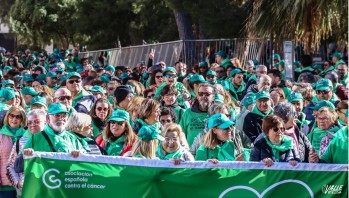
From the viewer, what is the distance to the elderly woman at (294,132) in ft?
29.7

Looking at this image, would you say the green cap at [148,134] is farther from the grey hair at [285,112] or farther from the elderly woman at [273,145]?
the grey hair at [285,112]

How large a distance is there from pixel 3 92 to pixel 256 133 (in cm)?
357

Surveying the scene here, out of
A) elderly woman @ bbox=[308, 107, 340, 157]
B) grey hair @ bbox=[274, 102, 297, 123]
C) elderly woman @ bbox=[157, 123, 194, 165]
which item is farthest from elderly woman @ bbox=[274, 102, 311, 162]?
elderly woman @ bbox=[157, 123, 194, 165]

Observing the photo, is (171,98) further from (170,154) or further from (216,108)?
(170,154)

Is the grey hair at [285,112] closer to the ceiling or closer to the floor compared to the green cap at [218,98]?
closer to the floor

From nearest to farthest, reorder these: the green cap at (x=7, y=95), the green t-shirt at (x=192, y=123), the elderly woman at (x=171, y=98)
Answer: the green t-shirt at (x=192, y=123), the elderly woman at (x=171, y=98), the green cap at (x=7, y=95)

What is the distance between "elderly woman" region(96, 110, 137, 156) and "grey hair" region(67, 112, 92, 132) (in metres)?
0.33

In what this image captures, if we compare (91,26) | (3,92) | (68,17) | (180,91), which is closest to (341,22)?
(180,91)

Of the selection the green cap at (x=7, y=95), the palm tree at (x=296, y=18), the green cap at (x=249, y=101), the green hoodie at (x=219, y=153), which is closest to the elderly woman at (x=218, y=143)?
the green hoodie at (x=219, y=153)

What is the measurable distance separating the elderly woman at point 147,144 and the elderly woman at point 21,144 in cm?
108

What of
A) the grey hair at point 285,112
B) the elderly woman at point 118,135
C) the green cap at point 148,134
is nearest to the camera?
the green cap at point 148,134

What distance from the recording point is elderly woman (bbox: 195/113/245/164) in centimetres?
890

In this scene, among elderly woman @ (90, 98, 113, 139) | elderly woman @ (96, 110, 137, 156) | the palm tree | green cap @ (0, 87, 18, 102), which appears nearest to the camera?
elderly woman @ (96, 110, 137, 156)

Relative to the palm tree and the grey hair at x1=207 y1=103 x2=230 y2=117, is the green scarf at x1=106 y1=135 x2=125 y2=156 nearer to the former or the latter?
the grey hair at x1=207 y1=103 x2=230 y2=117
